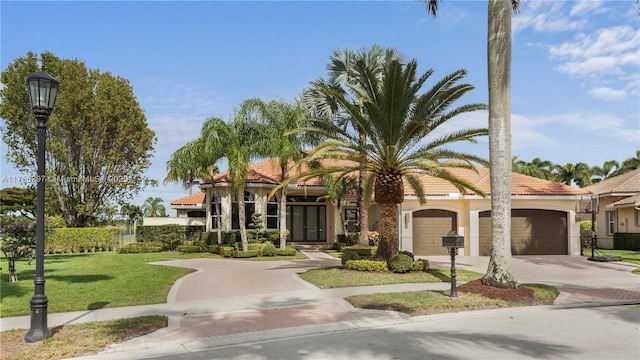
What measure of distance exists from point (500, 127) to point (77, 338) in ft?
33.4

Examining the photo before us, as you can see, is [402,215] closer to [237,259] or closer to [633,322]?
[237,259]

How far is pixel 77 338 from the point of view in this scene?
759 centimetres

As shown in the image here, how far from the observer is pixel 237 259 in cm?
2208

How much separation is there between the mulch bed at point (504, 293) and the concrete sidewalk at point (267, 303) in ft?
2.83

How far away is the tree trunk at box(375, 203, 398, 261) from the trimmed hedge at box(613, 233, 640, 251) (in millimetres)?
20354

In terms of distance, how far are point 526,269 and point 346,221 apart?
13487mm

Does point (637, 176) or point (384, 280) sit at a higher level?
point (637, 176)

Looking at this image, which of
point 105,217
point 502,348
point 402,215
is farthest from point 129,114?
point 502,348

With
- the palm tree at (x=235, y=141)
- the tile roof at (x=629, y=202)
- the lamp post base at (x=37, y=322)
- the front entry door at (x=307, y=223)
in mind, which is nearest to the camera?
the lamp post base at (x=37, y=322)

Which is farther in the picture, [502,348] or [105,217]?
[105,217]

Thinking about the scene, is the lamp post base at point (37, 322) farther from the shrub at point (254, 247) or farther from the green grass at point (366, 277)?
the shrub at point (254, 247)

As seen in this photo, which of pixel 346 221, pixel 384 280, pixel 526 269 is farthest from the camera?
pixel 346 221

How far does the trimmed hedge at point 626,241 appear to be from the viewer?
91.2 feet

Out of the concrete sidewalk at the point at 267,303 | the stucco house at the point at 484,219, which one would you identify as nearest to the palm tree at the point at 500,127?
the concrete sidewalk at the point at 267,303
